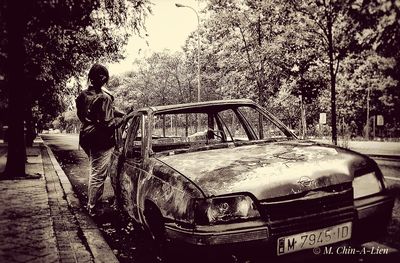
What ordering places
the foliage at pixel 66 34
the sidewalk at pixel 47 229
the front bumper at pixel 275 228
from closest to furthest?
the front bumper at pixel 275 228, the sidewalk at pixel 47 229, the foliage at pixel 66 34

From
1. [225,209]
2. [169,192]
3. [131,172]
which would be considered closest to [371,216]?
[225,209]

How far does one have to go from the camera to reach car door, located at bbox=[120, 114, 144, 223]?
162 inches

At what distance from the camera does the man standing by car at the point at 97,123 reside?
5.47 m

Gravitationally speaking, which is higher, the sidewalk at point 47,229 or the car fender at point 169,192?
the car fender at point 169,192

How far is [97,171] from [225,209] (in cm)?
319

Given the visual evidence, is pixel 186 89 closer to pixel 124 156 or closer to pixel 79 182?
pixel 79 182

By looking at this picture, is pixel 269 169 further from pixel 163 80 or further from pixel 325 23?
pixel 163 80

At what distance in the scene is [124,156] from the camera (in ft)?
15.9

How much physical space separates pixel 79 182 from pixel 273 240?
7801 mm

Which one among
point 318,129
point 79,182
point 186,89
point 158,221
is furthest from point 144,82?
point 158,221

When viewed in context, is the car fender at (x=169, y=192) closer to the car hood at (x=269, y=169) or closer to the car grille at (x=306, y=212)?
the car hood at (x=269, y=169)

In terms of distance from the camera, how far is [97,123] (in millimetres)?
5457

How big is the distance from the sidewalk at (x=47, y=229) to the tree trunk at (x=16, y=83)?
2057 mm

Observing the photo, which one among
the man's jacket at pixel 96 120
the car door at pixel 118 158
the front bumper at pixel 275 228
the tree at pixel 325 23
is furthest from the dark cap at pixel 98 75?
the tree at pixel 325 23
